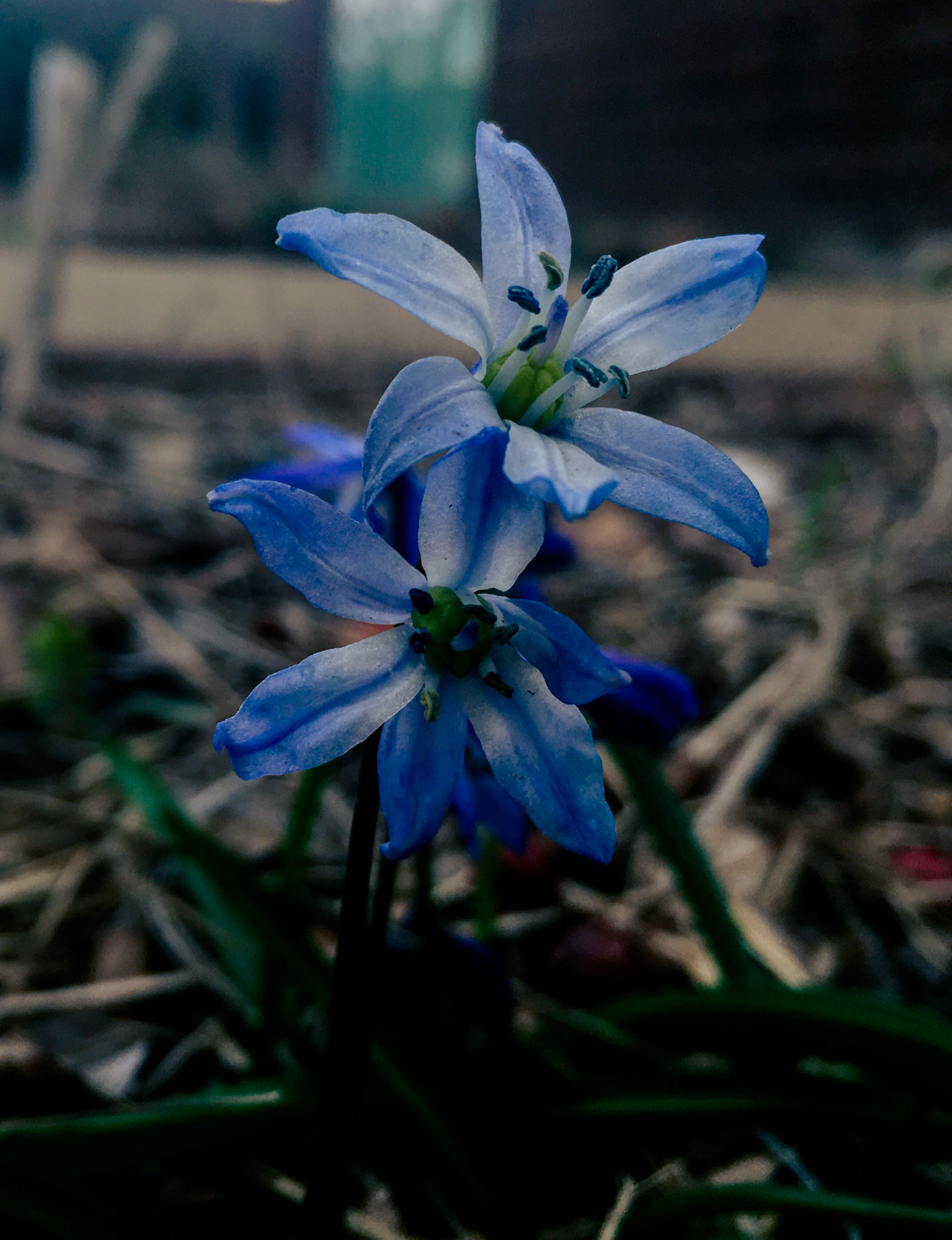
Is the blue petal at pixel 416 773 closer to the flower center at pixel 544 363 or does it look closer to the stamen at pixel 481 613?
the stamen at pixel 481 613

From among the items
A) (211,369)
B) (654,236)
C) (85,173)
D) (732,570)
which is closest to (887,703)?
(732,570)

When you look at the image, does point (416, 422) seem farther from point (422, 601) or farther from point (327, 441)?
point (327, 441)

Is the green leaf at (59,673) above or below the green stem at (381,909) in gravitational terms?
A: below

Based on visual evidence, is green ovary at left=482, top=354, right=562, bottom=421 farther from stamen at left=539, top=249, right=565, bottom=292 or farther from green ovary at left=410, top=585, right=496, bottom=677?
green ovary at left=410, top=585, right=496, bottom=677

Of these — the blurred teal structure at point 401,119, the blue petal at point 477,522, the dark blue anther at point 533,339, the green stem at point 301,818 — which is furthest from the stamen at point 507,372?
the blurred teal structure at point 401,119

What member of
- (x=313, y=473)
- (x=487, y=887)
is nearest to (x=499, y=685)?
(x=313, y=473)

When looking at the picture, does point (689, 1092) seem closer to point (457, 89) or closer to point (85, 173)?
point (85, 173)

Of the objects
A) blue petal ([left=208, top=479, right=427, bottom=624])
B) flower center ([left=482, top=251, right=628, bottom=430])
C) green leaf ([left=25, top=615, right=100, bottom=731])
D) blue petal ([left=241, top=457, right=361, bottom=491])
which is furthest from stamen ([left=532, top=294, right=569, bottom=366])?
green leaf ([left=25, top=615, right=100, bottom=731])
